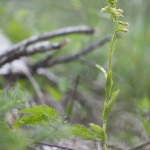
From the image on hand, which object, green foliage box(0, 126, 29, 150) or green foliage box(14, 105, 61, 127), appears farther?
green foliage box(14, 105, 61, 127)

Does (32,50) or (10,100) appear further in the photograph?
(32,50)

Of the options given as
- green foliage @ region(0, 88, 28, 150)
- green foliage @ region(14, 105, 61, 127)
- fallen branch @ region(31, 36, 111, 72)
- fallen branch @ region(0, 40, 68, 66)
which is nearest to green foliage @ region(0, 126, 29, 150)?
green foliage @ region(0, 88, 28, 150)

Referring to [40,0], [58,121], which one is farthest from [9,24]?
[58,121]

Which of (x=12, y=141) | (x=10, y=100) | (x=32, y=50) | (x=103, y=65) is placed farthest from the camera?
(x=103, y=65)

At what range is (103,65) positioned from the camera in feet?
8.91

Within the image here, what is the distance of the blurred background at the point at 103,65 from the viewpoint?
1983 mm

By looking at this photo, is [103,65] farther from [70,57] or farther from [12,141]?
[12,141]

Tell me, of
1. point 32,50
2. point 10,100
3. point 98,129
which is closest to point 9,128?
point 10,100

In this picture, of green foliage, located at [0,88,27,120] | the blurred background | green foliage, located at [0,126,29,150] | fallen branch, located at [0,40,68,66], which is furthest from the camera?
the blurred background

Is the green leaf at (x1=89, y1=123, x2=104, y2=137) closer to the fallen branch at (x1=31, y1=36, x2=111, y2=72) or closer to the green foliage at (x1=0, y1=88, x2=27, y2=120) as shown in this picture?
the green foliage at (x1=0, y1=88, x2=27, y2=120)

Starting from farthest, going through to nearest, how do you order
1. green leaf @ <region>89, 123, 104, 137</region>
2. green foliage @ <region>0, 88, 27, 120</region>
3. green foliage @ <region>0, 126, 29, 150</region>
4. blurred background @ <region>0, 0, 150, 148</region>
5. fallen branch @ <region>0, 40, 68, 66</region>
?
blurred background @ <region>0, 0, 150, 148</region> < fallen branch @ <region>0, 40, 68, 66</region> < green leaf @ <region>89, 123, 104, 137</region> < green foliage @ <region>0, 88, 27, 120</region> < green foliage @ <region>0, 126, 29, 150</region>

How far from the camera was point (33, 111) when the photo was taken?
1.01 meters

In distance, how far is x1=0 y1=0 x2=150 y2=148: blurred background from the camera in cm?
198

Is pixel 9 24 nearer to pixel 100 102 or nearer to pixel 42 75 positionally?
pixel 42 75
